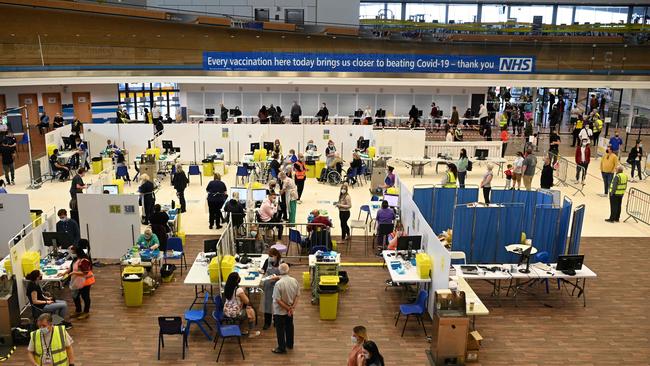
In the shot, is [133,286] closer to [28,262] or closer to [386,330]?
[28,262]

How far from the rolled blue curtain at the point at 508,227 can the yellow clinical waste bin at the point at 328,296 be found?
175 inches

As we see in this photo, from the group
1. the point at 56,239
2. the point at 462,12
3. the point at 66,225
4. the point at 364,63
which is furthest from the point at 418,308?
the point at 462,12

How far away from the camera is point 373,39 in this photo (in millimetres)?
31531

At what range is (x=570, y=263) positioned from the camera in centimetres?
1312

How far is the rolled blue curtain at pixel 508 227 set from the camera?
14391 millimetres

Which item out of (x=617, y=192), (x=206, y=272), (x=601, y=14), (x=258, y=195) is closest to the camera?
(x=206, y=272)

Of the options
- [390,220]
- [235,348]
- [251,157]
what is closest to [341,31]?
[251,157]

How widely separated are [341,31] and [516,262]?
865 inches

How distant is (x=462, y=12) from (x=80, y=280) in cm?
3824

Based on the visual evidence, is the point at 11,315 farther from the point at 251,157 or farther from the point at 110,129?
the point at 110,129

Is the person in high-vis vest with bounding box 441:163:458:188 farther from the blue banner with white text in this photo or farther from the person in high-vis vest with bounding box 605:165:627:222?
the blue banner with white text

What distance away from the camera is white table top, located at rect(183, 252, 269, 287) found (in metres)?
12.3

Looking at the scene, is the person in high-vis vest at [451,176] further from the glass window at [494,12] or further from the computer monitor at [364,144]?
the glass window at [494,12]

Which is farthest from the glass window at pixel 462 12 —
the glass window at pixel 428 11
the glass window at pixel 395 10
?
the glass window at pixel 395 10
